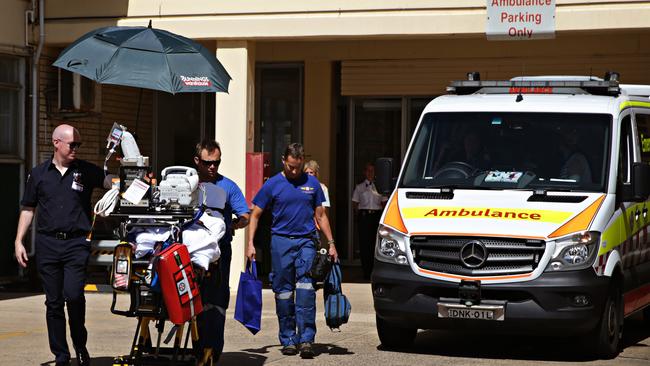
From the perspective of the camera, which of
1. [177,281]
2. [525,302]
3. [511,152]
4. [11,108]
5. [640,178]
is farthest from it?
[11,108]

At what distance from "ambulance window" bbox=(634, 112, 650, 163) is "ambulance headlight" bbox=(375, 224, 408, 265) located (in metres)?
2.67

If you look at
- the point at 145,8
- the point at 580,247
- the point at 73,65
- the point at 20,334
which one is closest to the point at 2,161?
the point at 145,8

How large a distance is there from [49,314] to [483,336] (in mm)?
4636

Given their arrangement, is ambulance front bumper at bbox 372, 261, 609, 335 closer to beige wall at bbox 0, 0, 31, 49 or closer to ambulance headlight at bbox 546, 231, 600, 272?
ambulance headlight at bbox 546, 231, 600, 272

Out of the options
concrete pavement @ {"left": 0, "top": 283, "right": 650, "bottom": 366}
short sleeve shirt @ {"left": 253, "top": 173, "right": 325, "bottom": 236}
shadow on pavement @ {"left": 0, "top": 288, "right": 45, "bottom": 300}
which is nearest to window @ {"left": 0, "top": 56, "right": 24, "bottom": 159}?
shadow on pavement @ {"left": 0, "top": 288, "right": 45, "bottom": 300}

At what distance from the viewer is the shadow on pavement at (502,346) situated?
11.1m

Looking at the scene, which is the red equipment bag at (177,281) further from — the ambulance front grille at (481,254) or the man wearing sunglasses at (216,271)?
the ambulance front grille at (481,254)

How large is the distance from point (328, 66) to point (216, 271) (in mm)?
11739

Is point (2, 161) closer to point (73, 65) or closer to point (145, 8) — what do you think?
point (145, 8)

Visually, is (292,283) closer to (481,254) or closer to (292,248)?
(292,248)

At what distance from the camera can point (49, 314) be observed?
9.48 metres

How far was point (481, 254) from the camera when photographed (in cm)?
1049

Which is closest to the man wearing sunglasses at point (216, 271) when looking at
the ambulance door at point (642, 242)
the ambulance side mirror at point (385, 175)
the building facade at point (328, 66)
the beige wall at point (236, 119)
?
the ambulance side mirror at point (385, 175)

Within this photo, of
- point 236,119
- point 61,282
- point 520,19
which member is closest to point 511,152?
point 61,282
